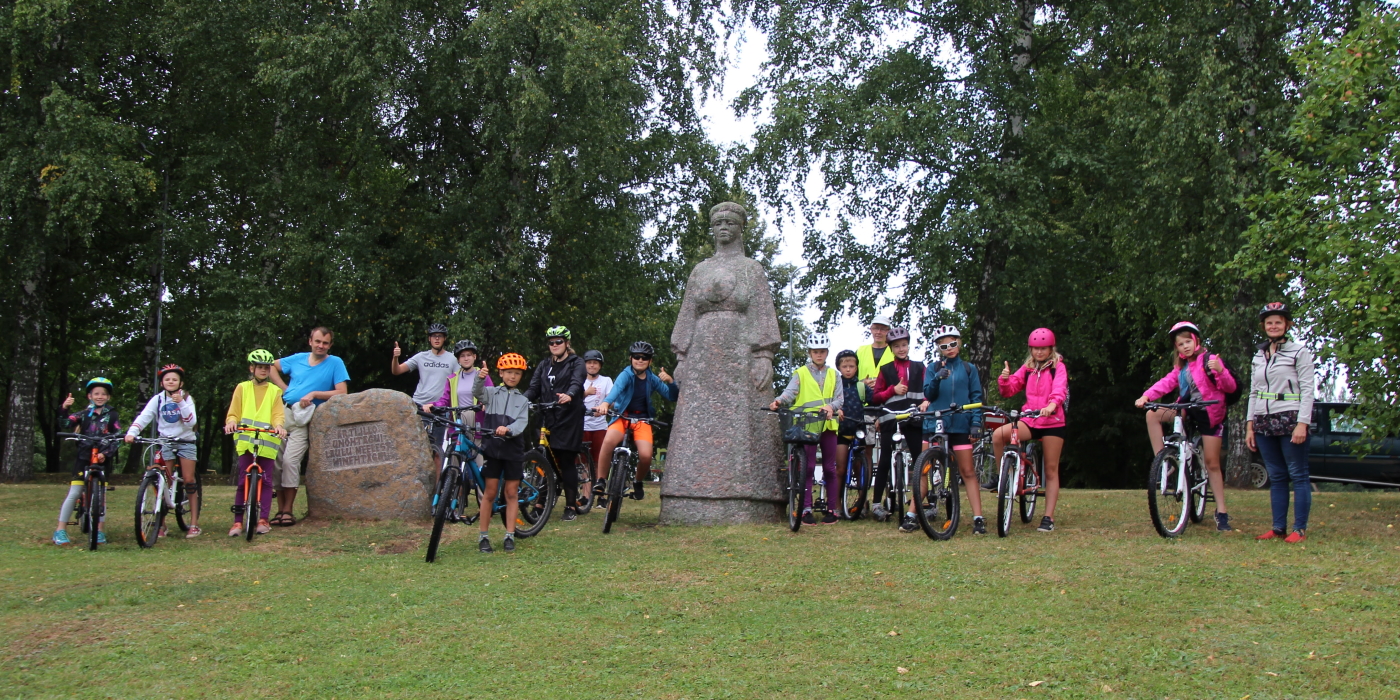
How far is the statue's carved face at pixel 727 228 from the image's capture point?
11914 mm

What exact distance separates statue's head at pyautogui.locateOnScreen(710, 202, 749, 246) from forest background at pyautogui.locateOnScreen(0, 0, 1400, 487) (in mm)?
7850

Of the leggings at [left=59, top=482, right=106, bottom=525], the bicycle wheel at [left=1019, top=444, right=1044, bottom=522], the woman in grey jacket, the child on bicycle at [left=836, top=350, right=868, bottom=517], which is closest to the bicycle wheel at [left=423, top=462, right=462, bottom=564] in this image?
the leggings at [left=59, top=482, right=106, bottom=525]

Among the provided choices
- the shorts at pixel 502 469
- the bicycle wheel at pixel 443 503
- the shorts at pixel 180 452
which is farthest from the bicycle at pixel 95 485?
the shorts at pixel 502 469

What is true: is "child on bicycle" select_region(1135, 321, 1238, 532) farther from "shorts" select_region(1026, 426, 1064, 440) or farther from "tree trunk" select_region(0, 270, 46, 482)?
"tree trunk" select_region(0, 270, 46, 482)

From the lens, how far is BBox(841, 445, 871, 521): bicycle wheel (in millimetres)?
11391

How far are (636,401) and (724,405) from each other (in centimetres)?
99

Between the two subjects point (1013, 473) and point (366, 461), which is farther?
point (366, 461)

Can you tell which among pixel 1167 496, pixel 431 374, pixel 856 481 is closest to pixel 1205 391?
pixel 1167 496

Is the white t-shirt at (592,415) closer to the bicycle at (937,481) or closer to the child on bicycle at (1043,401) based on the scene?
the bicycle at (937,481)

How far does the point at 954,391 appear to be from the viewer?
31.9 ft

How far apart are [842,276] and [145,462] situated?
14486 mm

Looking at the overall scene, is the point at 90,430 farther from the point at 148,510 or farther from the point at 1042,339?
the point at 1042,339

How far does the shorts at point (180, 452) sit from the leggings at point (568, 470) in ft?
11.1

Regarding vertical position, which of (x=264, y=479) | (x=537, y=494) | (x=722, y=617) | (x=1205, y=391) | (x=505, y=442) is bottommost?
(x=722, y=617)
